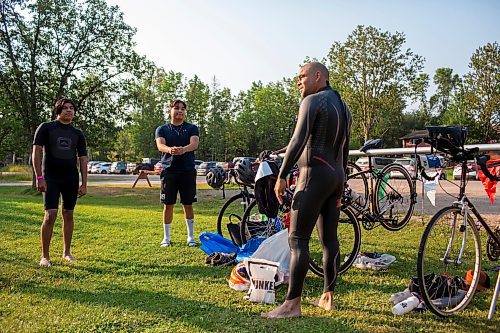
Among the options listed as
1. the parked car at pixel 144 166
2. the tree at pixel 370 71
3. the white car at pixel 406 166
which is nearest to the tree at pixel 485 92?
the tree at pixel 370 71

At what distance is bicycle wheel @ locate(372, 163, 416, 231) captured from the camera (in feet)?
18.9

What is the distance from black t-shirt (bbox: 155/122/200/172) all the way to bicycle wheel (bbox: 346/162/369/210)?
2.24 metres

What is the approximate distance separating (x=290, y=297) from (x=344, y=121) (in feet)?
4.78

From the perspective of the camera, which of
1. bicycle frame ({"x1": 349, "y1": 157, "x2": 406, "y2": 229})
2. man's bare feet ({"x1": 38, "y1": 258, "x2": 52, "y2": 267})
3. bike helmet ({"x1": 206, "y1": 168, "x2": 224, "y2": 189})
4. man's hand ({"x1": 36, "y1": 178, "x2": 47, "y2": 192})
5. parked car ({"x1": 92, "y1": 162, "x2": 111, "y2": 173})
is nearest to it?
man's bare feet ({"x1": 38, "y1": 258, "x2": 52, "y2": 267})

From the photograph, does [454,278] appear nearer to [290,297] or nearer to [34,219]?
[290,297]

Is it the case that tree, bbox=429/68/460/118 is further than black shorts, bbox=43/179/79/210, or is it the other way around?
tree, bbox=429/68/460/118

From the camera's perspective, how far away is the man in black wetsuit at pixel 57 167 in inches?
204

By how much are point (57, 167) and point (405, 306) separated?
13.3ft

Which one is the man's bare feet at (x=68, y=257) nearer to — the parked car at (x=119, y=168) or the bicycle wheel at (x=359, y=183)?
the bicycle wheel at (x=359, y=183)

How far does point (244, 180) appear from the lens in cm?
546

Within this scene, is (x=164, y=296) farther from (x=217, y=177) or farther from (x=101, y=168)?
(x=101, y=168)

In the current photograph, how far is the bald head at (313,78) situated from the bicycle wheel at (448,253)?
1.38m

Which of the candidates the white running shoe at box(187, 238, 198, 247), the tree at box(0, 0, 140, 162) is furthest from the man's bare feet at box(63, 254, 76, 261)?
the tree at box(0, 0, 140, 162)

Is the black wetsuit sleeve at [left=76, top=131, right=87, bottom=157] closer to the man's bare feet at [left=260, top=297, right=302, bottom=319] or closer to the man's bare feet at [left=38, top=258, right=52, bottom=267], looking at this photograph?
the man's bare feet at [left=38, top=258, right=52, bottom=267]
